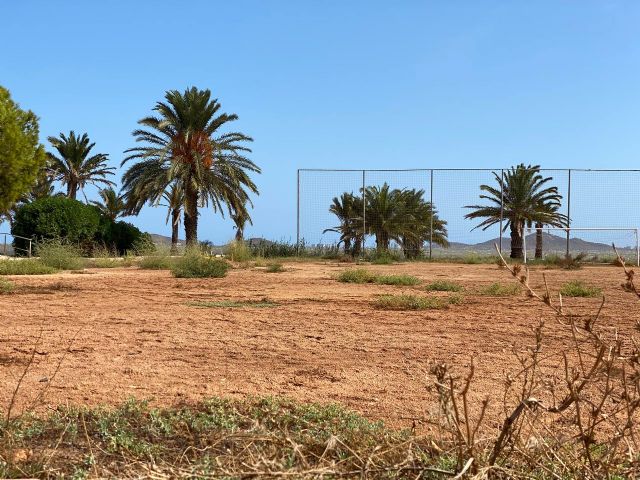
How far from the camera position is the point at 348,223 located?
1156 inches

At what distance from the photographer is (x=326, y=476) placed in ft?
8.30

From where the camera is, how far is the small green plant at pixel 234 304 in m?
9.80

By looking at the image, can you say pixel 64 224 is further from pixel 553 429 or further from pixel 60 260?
pixel 553 429

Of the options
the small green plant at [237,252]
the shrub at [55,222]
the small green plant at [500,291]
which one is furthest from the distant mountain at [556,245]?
the shrub at [55,222]

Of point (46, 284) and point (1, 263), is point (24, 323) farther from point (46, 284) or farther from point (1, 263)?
point (1, 263)

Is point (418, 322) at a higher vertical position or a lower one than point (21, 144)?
lower

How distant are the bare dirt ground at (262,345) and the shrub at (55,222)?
74.8 feet

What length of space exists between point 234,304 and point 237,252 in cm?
1316

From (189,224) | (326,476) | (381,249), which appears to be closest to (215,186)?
(189,224)

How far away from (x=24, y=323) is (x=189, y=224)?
25408 mm

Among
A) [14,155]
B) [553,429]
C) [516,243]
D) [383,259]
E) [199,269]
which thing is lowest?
[553,429]

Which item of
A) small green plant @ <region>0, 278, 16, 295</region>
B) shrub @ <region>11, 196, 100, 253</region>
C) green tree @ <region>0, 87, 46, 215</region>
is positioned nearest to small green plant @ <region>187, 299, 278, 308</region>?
small green plant @ <region>0, 278, 16, 295</region>

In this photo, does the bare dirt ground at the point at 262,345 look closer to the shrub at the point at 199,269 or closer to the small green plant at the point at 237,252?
the shrub at the point at 199,269

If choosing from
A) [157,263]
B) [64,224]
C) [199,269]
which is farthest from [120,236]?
[199,269]
